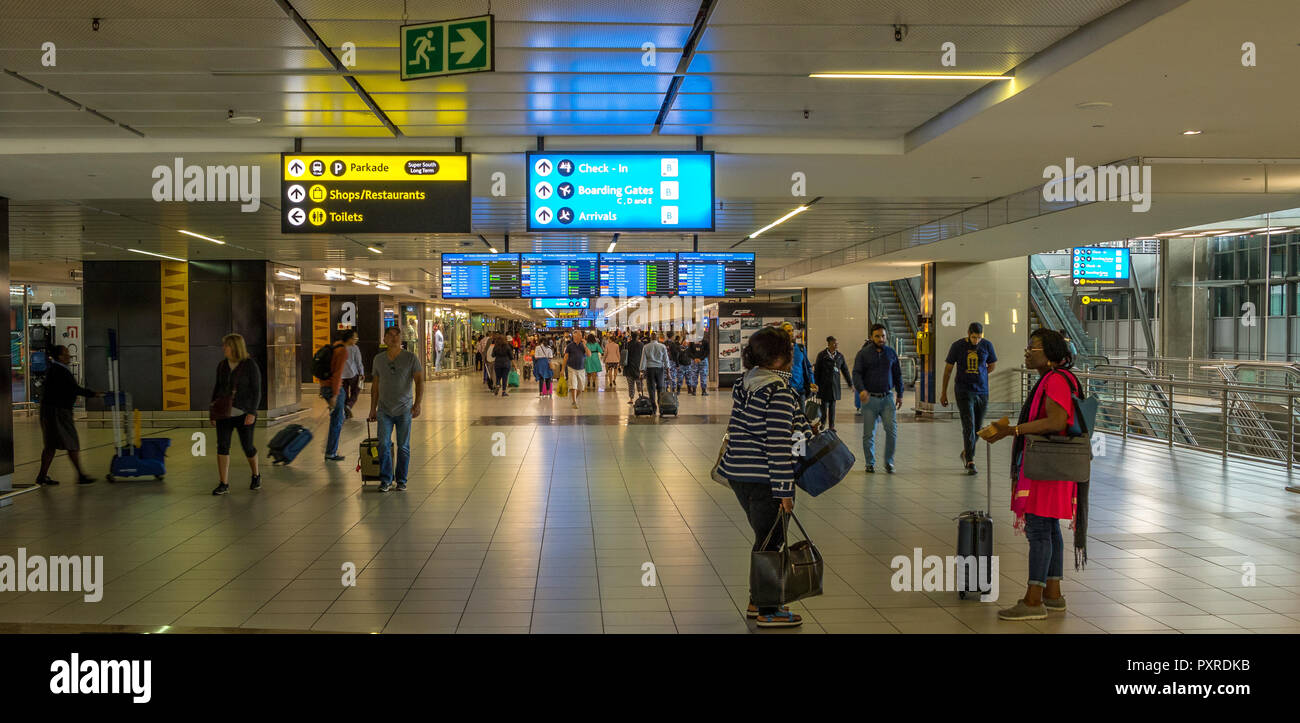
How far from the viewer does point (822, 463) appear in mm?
4992

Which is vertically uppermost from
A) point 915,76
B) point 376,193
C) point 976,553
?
point 915,76

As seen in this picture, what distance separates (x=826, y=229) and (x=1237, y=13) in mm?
11353

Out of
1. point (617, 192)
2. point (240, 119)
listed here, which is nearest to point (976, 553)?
point (617, 192)

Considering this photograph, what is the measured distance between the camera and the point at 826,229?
1625 cm

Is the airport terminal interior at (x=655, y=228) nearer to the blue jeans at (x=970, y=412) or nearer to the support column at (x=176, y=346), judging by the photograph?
the blue jeans at (x=970, y=412)

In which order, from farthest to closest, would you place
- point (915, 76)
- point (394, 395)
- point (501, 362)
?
point (501, 362)
point (394, 395)
point (915, 76)

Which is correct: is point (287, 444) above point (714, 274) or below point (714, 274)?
below

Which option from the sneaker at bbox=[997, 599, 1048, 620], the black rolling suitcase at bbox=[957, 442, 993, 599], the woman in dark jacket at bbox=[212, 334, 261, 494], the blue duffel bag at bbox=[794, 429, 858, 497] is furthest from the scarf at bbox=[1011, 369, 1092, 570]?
the woman in dark jacket at bbox=[212, 334, 261, 494]

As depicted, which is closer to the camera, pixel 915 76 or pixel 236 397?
pixel 915 76

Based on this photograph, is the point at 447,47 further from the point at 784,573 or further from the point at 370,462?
the point at 370,462

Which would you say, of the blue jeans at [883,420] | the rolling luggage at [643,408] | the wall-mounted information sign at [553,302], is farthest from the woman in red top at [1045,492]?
the wall-mounted information sign at [553,302]

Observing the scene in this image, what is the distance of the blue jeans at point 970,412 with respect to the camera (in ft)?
36.0

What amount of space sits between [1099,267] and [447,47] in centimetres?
2406

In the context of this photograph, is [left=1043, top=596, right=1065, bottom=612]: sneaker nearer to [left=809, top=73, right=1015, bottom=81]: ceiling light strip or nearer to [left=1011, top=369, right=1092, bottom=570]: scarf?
[left=1011, top=369, right=1092, bottom=570]: scarf
